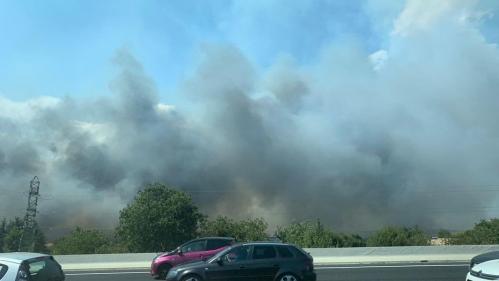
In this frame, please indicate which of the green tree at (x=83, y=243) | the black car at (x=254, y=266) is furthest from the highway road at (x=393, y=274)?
the green tree at (x=83, y=243)

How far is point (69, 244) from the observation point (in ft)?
252

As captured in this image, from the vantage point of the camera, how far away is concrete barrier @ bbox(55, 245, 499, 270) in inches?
1030

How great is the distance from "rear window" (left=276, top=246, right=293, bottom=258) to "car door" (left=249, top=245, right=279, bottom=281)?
0.16m

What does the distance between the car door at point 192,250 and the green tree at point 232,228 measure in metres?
42.5

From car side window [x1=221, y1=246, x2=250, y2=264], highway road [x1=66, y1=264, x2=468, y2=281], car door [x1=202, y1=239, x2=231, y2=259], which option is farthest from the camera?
car door [x1=202, y1=239, x2=231, y2=259]

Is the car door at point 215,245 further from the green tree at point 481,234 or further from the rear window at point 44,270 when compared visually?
the green tree at point 481,234

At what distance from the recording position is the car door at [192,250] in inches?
811

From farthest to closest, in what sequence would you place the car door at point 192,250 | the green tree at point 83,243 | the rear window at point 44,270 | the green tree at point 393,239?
the green tree at point 83,243
the green tree at point 393,239
the car door at point 192,250
the rear window at point 44,270

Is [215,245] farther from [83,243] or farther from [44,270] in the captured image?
[83,243]

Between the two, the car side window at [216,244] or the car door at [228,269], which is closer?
the car door at [228,269]

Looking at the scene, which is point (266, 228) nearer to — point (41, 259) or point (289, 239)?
point (289, 239)

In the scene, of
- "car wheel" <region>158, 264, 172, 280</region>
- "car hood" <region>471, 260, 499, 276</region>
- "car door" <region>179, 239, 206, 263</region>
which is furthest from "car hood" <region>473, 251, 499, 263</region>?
"car wheel" <region>158, 264, 172, 280</region>

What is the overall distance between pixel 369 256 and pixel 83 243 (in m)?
58.7

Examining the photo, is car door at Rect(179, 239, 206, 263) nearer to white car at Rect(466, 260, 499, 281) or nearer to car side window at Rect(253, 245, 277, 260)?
car side window at Rect(253, 245, 277, 260)
